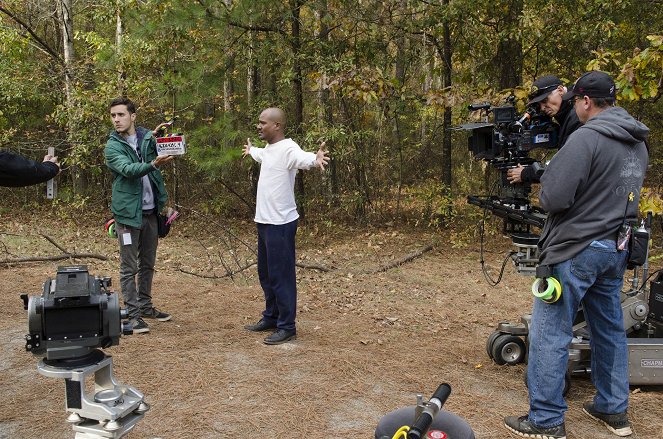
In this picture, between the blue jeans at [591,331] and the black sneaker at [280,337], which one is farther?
the black sneaker at [280,337]

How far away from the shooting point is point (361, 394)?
4.06 metres

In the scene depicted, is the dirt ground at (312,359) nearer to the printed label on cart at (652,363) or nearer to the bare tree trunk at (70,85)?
the printed label on cart at (652,363)

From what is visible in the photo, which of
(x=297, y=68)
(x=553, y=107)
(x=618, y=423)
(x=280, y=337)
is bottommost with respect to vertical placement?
(x=618, y=423)

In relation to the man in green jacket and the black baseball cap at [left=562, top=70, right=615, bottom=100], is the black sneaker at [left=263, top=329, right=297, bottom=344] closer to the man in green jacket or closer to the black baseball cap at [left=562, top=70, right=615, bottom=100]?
the man in green jacket

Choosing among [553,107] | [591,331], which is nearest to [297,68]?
[553,107]

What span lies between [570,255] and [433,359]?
183 cm

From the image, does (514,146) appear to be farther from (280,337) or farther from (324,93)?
(324,93)

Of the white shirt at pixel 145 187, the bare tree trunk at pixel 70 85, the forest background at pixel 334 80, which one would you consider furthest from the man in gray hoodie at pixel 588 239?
the bare tree trunk at pixel 70 85

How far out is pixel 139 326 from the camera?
5.30m

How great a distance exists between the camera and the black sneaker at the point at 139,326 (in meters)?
5.28

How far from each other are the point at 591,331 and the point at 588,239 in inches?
26.5

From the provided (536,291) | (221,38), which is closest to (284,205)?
(536,291)

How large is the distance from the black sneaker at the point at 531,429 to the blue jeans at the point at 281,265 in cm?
216

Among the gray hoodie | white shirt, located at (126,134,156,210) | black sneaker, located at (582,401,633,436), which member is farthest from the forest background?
black sneaker, located at (582,401,633,436)
